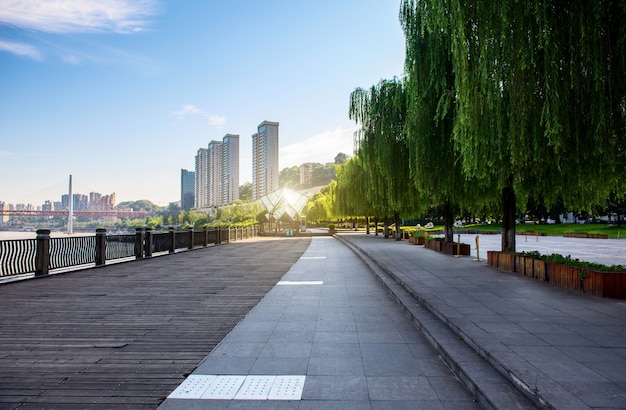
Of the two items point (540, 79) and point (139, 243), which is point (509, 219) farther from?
point (139, 243)

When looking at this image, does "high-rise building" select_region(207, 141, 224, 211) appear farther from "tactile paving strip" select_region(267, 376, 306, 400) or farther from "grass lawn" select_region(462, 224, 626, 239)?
"tactile paving strip" select_region(267, 376, 306, 400)

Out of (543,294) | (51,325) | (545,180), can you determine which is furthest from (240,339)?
(545,180)

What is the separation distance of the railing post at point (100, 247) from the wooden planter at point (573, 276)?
1361cm

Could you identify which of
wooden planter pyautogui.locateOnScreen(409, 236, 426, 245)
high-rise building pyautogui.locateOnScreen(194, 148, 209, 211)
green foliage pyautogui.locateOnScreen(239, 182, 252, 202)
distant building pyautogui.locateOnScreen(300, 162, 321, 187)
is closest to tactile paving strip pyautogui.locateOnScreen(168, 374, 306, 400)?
wooden planter pyautogui.locateOnScreen(409, 236, 426, 245)

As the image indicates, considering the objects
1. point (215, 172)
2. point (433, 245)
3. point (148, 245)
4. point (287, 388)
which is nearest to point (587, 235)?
point (433, 245)

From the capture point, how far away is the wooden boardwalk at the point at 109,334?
3.66 m

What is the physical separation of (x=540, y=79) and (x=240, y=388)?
20.7ft

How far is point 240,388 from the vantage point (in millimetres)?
3666

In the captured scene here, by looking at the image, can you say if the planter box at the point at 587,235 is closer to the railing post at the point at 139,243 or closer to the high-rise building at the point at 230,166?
the railing post at the point at 139,243

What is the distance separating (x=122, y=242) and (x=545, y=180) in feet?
49.5

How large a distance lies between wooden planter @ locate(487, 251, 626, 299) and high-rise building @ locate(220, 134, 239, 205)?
152 meters

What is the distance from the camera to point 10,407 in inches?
130

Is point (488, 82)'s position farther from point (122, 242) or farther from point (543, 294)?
point (122, 242)

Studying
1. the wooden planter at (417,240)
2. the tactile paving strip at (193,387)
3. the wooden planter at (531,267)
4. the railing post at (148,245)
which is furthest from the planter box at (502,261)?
the railing post at (148,245)
